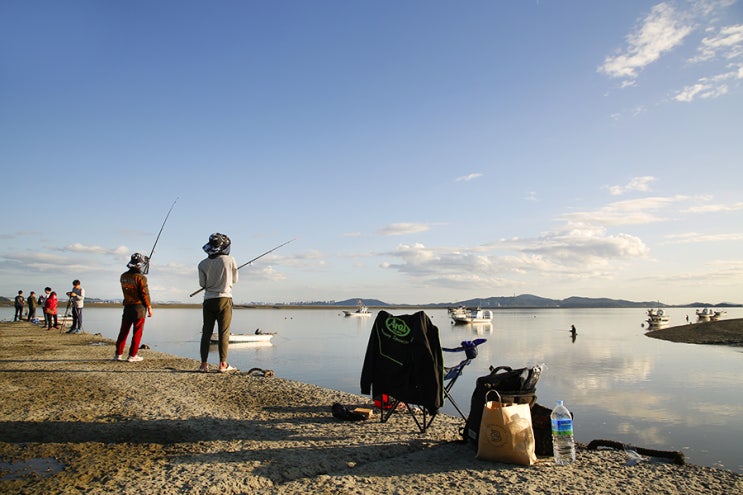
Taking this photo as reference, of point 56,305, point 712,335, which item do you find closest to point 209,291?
point 56,305

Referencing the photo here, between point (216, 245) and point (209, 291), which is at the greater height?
point (216, 245)

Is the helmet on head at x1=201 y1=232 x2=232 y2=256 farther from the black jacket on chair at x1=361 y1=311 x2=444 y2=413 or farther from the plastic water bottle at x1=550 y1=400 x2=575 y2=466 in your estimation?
the plastic water bottle at x1=550 y1=400 x2=575 y2=466

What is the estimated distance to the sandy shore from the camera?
3572mm

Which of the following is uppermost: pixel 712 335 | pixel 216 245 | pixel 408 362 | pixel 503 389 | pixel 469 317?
pixel 216 245

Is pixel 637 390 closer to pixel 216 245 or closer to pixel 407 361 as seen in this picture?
pixel 407 361

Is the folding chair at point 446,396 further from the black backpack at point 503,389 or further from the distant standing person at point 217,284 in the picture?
the distant standing person at point 217,284

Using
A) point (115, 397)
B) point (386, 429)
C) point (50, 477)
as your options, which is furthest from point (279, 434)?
point (115, 397)

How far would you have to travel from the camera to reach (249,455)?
4184 millimetres

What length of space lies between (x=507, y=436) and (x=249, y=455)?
224cm

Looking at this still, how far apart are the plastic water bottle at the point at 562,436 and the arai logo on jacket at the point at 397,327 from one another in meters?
1.61

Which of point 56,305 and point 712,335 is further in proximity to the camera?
point 712,335

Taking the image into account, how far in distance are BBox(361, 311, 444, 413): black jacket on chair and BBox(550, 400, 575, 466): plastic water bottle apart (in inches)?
42.3

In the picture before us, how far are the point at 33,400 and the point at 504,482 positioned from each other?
5.76m

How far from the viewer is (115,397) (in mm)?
6367
